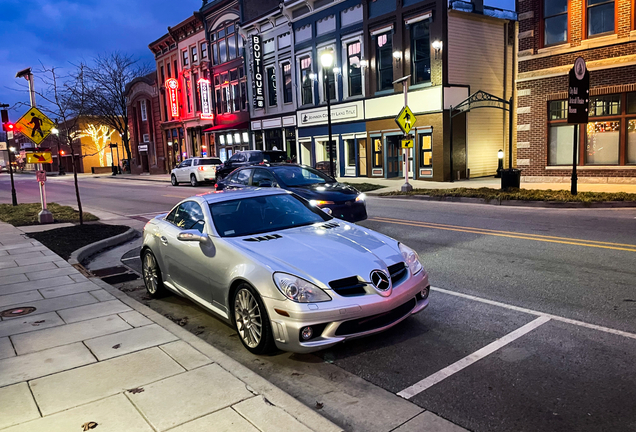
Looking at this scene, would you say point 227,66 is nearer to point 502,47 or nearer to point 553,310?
point 502,47

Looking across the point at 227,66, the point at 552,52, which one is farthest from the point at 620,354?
the point at 227,66

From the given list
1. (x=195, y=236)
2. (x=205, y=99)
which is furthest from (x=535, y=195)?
(x=205, y=99)

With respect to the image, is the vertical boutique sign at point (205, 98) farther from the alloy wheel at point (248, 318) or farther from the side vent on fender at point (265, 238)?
the alloy wheel at point (248, 318)

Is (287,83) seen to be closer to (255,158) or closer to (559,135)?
(255,158)

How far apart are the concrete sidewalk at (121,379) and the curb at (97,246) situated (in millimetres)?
2913

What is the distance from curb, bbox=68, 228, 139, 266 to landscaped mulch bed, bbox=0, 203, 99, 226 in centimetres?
364

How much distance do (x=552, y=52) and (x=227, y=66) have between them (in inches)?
1079

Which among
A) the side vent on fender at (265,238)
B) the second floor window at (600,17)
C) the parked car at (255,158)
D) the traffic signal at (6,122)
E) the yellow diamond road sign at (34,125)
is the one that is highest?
the second floor window at (600,17)

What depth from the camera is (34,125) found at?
1325cm

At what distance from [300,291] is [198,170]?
1025 inches

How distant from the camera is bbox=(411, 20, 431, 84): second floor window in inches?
947

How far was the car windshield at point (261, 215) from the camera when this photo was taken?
554cm

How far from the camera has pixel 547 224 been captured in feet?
35.5

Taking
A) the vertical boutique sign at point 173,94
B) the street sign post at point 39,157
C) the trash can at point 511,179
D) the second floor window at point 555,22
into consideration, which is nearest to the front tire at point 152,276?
the street sign post at point 39,157
